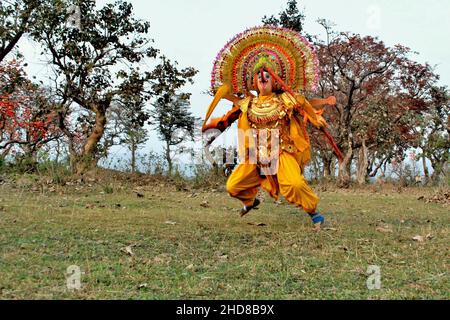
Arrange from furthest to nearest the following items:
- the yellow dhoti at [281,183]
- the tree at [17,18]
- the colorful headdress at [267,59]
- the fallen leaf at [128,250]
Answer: the tree at [17,18]
the colorful headdress at [267,59]
the yellow dhoti at [281,183]
the fallen leaf at [128,250]

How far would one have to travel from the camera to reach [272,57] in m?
6.70

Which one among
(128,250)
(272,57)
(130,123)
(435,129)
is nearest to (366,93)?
(435,129)

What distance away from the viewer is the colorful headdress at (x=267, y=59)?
6738mm

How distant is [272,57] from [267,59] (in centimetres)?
8

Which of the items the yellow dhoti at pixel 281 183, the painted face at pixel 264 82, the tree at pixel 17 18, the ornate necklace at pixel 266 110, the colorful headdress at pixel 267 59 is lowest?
the yellow dhoti at pixel 281 183

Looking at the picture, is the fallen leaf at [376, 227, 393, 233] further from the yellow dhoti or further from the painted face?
the painted face

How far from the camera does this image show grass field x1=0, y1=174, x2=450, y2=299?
3590mm

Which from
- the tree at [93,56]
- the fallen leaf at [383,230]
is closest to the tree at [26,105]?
the tree at [93,56]

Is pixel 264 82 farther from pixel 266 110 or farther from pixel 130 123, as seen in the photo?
pixel 130 123

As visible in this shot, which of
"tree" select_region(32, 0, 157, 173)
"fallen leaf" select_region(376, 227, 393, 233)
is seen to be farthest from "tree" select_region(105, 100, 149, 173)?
"fallen leaf" select_region(376, 227, 393, 233)

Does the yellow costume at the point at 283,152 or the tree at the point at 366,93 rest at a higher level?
the tree at the point at 366,93

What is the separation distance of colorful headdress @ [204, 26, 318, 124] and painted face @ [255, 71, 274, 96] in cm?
9

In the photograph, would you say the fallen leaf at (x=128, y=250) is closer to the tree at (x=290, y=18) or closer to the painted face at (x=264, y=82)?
the painted face at (x=264, y=82)

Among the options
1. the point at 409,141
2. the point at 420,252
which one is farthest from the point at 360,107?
the point at 420,252
